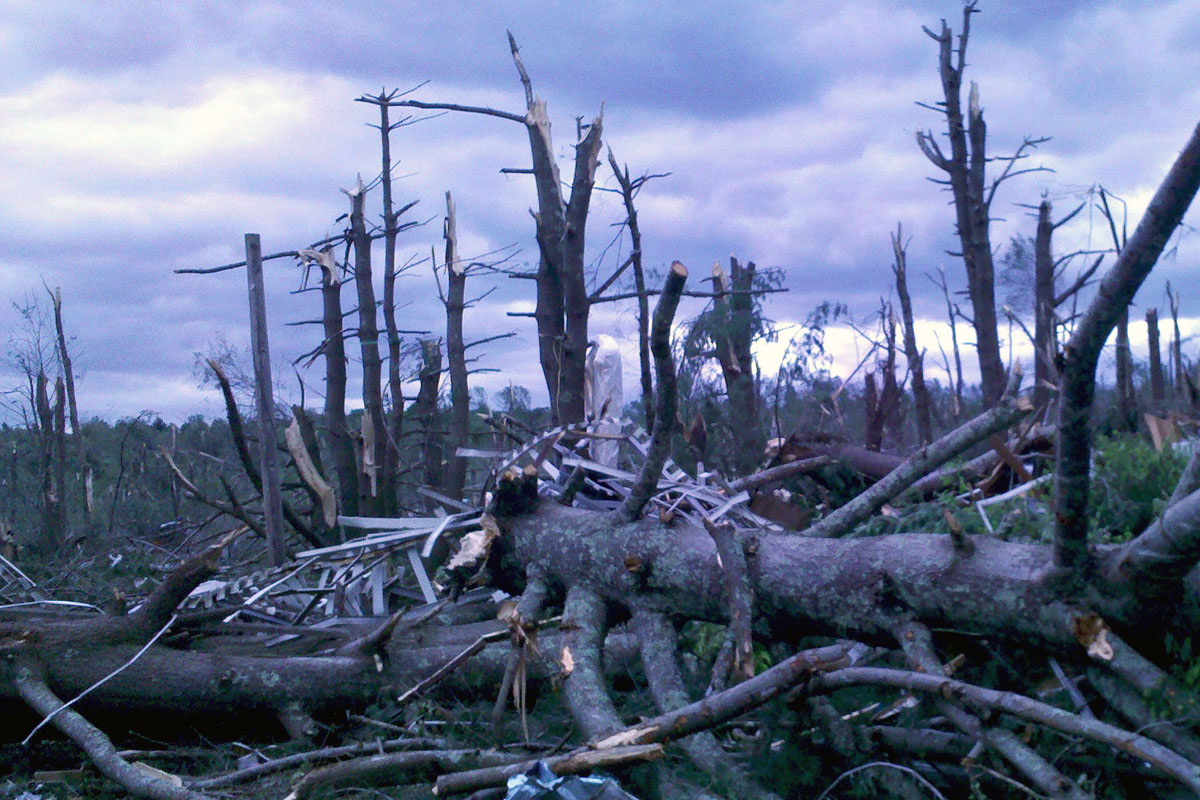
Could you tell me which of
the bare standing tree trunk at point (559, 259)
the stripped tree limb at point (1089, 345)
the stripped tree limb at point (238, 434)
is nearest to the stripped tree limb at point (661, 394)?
the stripped tree limb at point (1089, 345)

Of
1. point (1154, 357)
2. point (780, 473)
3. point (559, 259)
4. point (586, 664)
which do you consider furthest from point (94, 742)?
point (1154, 357)

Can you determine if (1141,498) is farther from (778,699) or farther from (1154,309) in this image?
(1154,309)

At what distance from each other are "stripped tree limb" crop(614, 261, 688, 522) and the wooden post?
3.37 meters

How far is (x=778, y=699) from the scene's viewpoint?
3104 millimetres

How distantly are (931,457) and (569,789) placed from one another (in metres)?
1.97

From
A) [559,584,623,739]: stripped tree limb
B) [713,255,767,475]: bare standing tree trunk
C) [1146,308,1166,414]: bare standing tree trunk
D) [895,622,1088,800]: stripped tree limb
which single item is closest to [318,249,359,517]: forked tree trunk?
[713,255,767,475]: bare standing tree trunk

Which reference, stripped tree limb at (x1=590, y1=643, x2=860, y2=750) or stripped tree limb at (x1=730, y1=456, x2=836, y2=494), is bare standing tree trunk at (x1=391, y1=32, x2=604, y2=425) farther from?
stripped tree limb at (x1=590, y1=643, x2=860, y2=750)

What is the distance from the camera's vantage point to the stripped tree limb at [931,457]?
135 inches

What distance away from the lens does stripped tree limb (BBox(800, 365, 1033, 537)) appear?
3426mm

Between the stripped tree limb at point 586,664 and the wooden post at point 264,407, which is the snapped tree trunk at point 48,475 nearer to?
the wooden post at point 264,407

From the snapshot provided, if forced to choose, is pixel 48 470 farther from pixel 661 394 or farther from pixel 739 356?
pixel 661 394

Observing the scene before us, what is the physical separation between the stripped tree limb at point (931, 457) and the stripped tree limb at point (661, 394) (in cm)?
77

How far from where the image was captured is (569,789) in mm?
2707

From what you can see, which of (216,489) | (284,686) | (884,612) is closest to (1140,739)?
(884,612)
